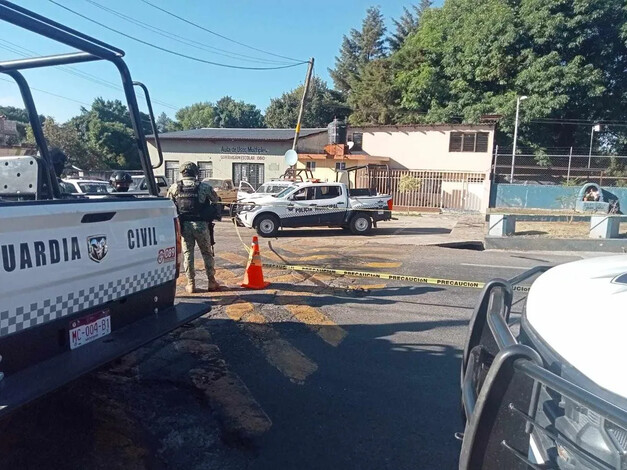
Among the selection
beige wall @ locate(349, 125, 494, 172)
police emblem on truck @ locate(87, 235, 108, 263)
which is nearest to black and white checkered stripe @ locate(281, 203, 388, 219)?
police emblem on truck @ locate(87, 235, 108, 263)

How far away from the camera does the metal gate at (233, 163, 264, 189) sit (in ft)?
100

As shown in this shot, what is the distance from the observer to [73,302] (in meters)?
3.00

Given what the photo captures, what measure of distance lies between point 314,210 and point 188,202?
354 inches

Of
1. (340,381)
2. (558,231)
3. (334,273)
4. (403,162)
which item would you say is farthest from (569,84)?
(340,381)

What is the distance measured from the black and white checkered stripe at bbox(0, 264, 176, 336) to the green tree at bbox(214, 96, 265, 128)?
74.1 meters

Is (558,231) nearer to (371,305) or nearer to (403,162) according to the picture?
(371,305)

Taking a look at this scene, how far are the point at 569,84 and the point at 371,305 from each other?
2776cm

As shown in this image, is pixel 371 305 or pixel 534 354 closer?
pixel 534 354

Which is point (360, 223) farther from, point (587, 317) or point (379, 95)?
point (379, 95)

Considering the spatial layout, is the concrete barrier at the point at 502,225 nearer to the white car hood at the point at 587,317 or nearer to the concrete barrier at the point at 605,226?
the concrete barrier at the point at 605,226

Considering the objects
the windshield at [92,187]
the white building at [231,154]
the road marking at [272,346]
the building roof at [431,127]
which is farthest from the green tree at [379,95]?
the road marking at [272,346]

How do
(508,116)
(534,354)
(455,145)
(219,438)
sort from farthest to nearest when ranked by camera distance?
(508,116) < (455,145) < (219,438) < (534,354)

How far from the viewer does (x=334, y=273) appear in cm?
841

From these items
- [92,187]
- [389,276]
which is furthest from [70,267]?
[92,187]
